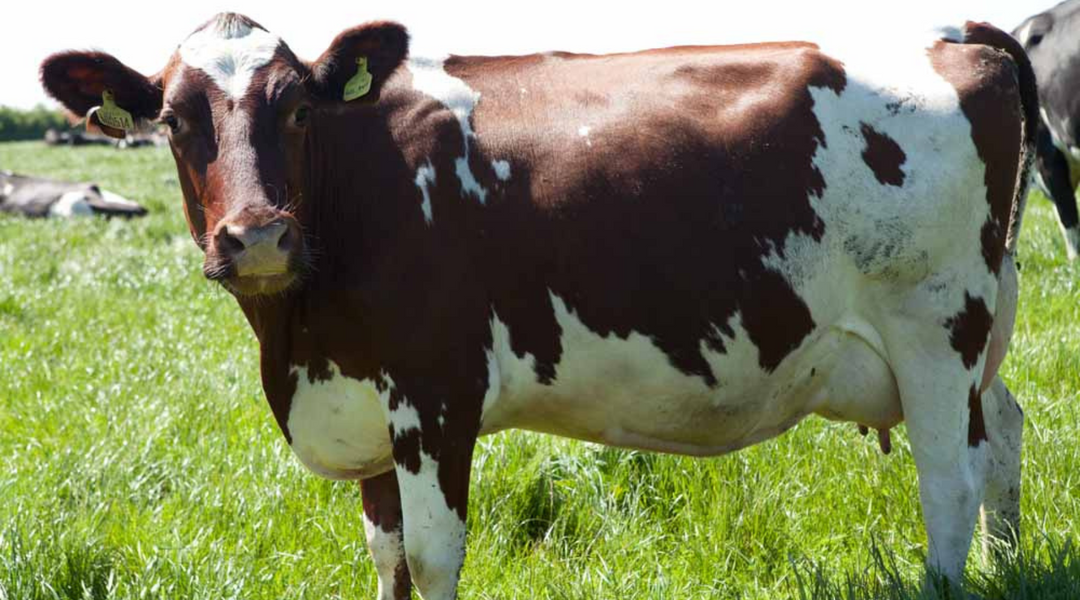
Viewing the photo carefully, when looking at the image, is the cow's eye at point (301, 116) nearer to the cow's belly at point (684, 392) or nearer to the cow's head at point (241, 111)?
the cow's head at point (241, 111)

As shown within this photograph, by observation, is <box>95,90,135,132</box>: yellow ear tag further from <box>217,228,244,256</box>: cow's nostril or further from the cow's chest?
the cow's chest

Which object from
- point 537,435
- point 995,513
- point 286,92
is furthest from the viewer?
point 537,435

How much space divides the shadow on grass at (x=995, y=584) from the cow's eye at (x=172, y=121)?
2.42 meters

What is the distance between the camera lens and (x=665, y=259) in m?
3.88

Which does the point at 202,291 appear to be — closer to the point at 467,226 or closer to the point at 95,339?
the point at 95,339

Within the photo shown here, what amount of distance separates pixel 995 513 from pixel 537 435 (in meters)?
2.08

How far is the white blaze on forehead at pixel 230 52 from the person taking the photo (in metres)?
3.64

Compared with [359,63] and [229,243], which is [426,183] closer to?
[359,63]

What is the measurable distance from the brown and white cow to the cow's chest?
0.01m

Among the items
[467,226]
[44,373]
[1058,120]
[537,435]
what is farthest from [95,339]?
[1058,120]

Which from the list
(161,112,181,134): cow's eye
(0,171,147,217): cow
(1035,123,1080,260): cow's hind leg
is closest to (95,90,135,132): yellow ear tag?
(161,112,181,134): cow's eye

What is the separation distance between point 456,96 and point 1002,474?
2556mm

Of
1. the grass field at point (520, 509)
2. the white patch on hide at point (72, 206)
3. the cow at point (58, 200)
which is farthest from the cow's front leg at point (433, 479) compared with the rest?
the white patch on hide at point (72, 206)

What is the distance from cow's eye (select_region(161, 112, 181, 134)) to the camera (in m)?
3.69
